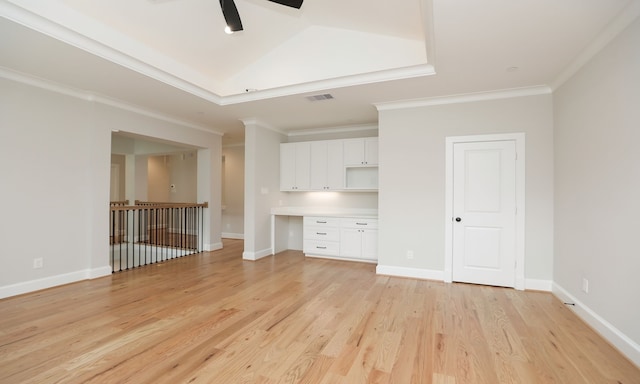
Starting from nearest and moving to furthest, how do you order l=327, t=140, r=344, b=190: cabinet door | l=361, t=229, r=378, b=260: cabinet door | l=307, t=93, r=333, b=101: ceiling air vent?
1. l=307, t=93, r=333, b=101: ceiling air vent
2. l=361, t=229, r=378, b=260: cabinet door
3. l=327, t=140, r=344, b=190: cabinet door

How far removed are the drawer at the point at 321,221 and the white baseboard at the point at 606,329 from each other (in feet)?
10.9

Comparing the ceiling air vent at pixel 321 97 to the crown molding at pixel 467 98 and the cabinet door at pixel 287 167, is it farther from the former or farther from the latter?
the cabinet door at pixel 287 167

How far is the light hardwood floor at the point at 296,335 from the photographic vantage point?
2.00 meters

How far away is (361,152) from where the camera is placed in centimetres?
547

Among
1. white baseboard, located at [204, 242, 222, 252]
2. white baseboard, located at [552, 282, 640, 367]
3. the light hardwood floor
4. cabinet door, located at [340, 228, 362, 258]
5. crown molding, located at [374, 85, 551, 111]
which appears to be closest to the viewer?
the light hardwood floor

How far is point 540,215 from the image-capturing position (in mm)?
A: 3727

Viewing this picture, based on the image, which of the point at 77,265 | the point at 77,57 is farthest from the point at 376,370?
the point at 77,265

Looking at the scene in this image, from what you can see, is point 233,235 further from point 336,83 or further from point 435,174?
point 435,174

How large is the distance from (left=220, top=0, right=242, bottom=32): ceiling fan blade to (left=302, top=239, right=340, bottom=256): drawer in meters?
3.80

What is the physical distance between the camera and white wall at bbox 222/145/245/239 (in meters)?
7.92

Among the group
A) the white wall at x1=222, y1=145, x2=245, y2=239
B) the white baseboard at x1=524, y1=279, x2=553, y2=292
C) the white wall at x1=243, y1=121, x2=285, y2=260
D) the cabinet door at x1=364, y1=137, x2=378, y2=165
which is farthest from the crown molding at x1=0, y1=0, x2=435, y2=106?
the white wall at x1=222, y1=145, x2=245, y2=239

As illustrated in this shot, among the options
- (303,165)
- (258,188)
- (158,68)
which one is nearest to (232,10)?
(158,68)

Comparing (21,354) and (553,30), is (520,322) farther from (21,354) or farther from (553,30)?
(21,354)

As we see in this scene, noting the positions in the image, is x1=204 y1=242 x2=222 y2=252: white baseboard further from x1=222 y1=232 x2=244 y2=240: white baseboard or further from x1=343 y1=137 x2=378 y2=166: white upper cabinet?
x1=343 y1=137 x2=378 y2=166: white upper cabinet
